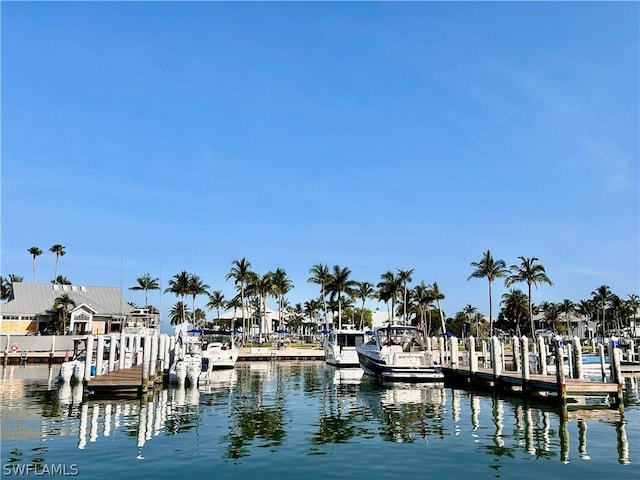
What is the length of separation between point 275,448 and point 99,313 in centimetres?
7132

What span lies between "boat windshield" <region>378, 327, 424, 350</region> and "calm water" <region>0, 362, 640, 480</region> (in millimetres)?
10305

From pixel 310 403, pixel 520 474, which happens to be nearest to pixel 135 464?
pixel 520 474

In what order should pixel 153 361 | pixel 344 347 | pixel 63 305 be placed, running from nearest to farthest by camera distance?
pixel 153 361
pixel 344 347
pixel 63 305

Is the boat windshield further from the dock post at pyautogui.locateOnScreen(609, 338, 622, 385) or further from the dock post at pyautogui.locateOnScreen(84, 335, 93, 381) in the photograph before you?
the dock post at pyautogui.locateOnScreen(84, 335, 93, 381)

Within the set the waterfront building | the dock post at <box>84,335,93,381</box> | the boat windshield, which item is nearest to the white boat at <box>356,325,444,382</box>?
the boat windshield

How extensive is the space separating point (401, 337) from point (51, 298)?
195ft

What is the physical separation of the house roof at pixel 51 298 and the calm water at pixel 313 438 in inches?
2078

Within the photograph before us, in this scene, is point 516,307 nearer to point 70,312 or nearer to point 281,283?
point 281,283

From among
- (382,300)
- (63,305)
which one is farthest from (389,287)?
(63,305)

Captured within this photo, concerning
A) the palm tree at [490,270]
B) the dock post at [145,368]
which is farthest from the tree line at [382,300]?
the dock post at [145,368]

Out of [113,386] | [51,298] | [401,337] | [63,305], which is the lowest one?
[113,386]

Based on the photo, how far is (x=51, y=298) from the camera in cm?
7969

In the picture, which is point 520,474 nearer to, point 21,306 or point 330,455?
point 330,455

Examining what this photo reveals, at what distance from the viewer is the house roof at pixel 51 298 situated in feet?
250
